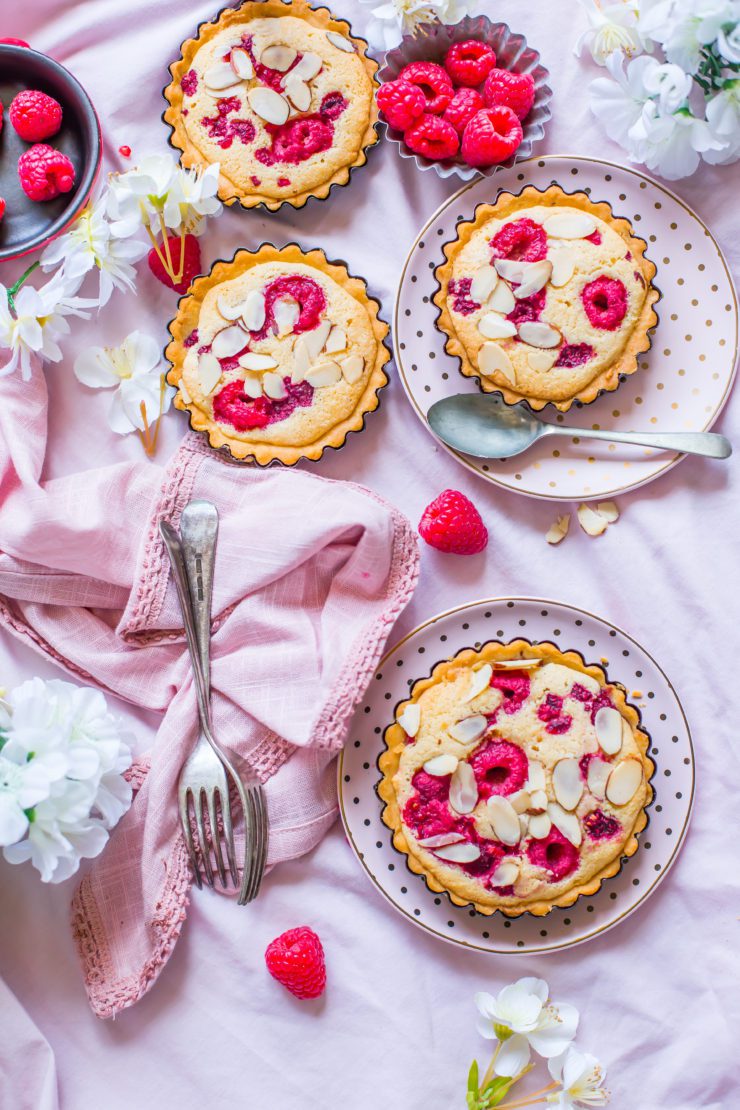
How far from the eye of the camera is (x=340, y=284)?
2275 mm

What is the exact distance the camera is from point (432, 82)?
7.25 feet

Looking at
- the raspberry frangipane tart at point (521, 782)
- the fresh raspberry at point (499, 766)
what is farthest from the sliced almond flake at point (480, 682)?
the fresh raspberry at point (499, 766)

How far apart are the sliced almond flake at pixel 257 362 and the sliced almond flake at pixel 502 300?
48 centimetres

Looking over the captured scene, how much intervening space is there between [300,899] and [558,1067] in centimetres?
64

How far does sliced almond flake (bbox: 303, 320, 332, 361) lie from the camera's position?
2.21 metres

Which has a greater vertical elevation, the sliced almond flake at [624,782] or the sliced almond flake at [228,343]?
the sliced almond flake at [228,343]

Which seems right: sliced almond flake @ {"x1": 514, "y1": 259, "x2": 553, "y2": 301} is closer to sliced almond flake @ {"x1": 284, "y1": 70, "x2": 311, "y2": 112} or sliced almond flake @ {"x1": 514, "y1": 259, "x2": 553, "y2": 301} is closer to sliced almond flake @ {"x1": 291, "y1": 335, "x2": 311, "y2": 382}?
sliced almond flake @ {"x1": 291, "y1": 335, "x2": 311, "y2": 382}

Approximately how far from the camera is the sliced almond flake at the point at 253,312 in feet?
7.29

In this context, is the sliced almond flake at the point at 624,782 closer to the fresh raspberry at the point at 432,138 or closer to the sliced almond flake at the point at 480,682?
the sliced almond flake at the point at 480,682

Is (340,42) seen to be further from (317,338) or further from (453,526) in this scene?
(453,526)

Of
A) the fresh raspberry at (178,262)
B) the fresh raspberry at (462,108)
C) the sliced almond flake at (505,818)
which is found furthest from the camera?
the fresh raspberry at (178,262)

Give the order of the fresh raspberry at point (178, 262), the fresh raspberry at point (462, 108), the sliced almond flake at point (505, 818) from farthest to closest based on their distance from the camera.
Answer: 1. the fresh raspberry at point (178, 262)
2. the fresh raspberry at point (462, 108)
3. the sliced almond flake at point (505, 818)

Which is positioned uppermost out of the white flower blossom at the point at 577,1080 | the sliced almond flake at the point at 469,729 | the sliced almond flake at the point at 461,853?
the sliced almond flake at the point at 469,729

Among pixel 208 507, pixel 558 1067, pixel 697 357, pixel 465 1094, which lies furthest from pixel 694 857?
pixel 208 507
